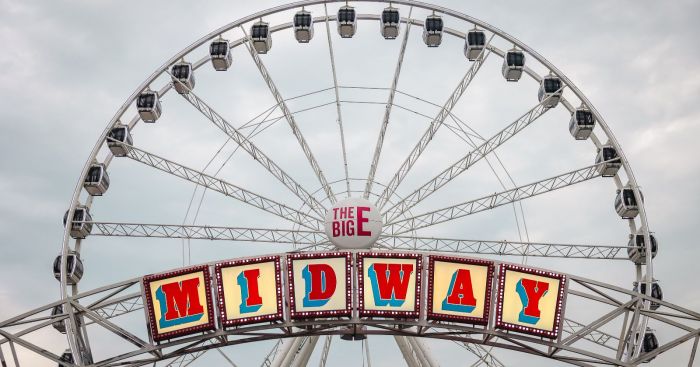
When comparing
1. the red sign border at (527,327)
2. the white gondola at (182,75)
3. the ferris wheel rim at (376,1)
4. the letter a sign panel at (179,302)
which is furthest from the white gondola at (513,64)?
the letter a sign panel at (179,302)

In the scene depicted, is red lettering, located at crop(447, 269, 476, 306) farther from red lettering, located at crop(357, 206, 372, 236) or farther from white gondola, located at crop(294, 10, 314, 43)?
white gondola, located at crop(294, 10, 314, 43)

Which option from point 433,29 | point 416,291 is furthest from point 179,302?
point 433,29

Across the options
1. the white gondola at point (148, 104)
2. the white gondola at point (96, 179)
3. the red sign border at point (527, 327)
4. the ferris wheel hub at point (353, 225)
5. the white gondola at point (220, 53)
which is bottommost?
the red sign border at point (527, 327)

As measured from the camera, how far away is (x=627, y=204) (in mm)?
30719

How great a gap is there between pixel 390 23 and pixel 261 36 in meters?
5.21

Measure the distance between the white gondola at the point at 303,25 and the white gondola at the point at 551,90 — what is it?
31.1ft

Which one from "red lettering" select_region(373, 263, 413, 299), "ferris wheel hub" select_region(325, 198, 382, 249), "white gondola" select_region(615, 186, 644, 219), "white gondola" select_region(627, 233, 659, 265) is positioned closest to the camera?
"red lettering" select_region(373, 263, 413, 299)

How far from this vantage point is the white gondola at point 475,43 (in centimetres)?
3259

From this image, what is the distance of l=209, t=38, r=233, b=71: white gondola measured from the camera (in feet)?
108

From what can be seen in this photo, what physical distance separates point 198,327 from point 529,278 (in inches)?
377

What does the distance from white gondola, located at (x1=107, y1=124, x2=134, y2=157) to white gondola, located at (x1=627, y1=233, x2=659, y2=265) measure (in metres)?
19.2

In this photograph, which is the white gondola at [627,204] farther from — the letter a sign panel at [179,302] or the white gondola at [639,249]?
the letter a sign panel at [179,302]

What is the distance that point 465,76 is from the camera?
31.8 meters

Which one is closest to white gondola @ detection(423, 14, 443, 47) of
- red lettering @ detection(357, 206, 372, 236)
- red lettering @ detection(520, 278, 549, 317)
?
red lettering @ detection(357, 206, 372, 236)
